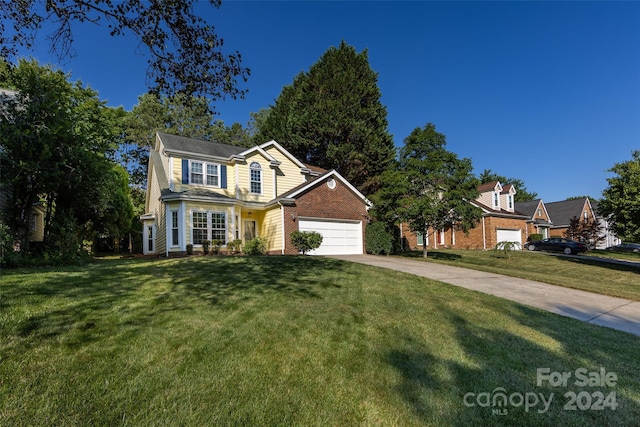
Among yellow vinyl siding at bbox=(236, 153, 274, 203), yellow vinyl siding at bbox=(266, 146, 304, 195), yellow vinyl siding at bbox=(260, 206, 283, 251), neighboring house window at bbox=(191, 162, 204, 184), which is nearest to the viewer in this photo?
yellow vinyl siding at bbox=(260, 206, 283, 251)

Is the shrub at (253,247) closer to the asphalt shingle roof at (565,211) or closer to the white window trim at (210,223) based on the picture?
the white window trim at (210,223)

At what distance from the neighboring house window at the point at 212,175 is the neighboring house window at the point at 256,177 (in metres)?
2.00

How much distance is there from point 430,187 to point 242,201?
10352 millimetres

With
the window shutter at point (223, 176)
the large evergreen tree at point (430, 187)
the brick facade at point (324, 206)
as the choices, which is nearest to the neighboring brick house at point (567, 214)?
the large evergreen tree at point (430, 187)

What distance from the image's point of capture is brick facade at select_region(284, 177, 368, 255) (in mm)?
17000

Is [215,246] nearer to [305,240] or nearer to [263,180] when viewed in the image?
[305,240]

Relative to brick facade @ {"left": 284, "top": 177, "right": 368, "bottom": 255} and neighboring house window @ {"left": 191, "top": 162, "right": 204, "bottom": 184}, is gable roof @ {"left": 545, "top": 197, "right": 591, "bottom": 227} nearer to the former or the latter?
brick facade @ {"left": 284, "top": 177, "right": 368, "bottom": 255}

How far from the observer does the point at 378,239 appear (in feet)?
62.9

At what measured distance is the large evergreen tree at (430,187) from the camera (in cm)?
1681

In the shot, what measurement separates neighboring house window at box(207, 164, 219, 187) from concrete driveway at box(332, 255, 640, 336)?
12.6 m

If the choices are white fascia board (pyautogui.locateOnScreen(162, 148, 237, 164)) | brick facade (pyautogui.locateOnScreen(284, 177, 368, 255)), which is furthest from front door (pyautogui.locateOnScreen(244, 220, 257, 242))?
white fascia board (pyautogui.locateOnScreen(162, 148, 237, 164))

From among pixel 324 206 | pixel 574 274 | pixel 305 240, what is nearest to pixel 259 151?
pixel 324 206

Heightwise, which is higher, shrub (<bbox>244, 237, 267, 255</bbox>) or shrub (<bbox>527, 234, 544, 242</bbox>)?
shrub (<bbox>244, 237, 267, 255</bbox>)

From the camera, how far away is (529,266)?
685 inches
